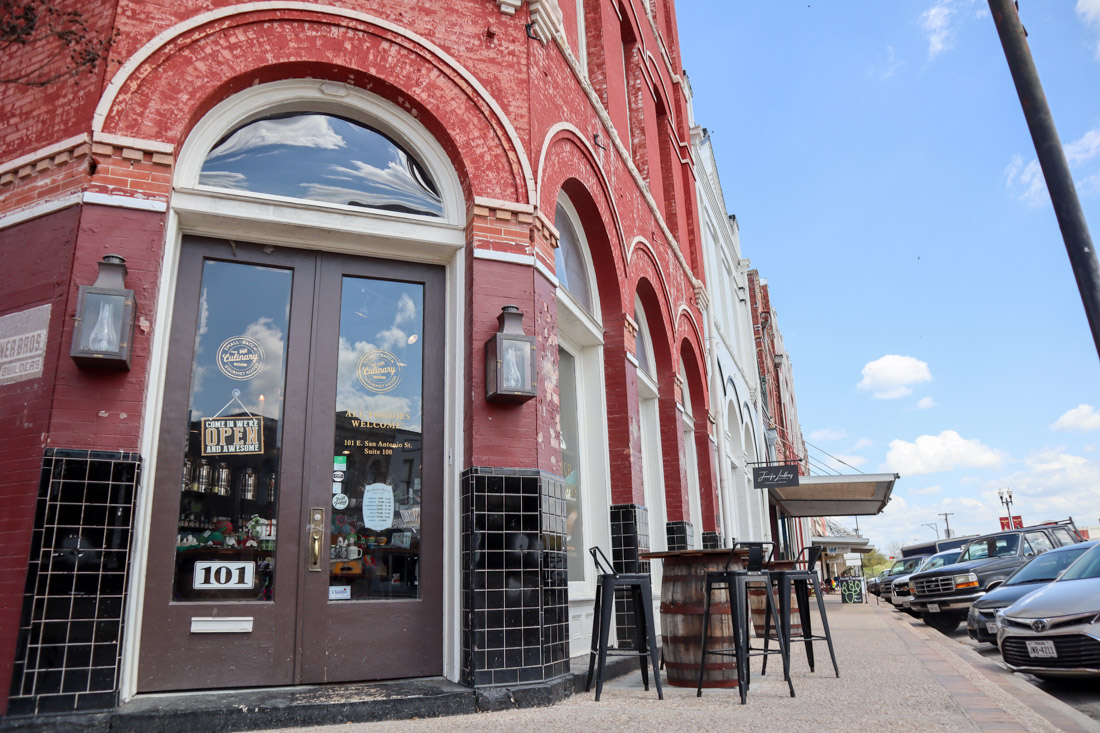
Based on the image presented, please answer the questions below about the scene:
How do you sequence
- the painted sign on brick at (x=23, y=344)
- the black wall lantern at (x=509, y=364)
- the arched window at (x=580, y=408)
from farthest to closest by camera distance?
1. the arched window at (x=580, y=408)
2. the black wall lantern at (x=509, y=364)
3. the painted sign on brick at (x=23, y=344)

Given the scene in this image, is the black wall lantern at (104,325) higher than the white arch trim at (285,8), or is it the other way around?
the white arch trim at (285,8)

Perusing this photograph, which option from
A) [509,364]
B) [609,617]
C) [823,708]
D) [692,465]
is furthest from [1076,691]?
[692,465]

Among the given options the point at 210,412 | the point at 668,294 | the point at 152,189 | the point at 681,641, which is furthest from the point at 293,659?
the point at 668,294

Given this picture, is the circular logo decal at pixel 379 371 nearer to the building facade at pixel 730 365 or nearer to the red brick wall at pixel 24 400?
the red brick wall at pixel 24 400

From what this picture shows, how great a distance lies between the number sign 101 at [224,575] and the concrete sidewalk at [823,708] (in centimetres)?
122

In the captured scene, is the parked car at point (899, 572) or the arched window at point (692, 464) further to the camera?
the parked car at point (899, 572)

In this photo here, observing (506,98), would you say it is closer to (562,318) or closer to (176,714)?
(562,318)

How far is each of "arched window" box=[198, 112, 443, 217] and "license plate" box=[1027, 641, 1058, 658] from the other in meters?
6.38

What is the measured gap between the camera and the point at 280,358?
5.69m

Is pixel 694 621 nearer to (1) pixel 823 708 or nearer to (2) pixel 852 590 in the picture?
(1) pixel 823 708

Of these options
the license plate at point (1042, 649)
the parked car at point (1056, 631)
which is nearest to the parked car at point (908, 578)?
Answer: the parked car at point (1056, 631)

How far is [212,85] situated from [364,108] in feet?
3.83

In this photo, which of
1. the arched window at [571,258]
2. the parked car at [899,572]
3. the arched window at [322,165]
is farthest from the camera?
the parked car at [899,572]

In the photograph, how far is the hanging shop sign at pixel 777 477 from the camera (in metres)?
15.1
